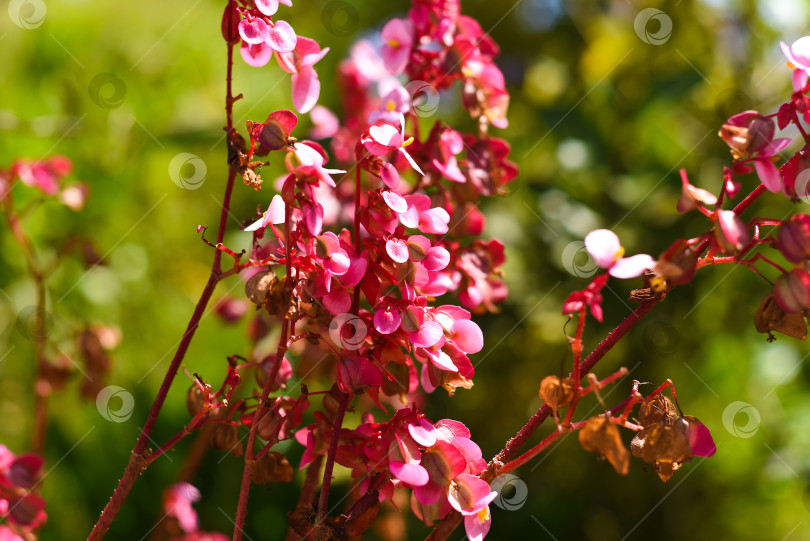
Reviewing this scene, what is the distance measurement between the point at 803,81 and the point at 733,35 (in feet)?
3.44

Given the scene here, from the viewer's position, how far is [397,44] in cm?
69

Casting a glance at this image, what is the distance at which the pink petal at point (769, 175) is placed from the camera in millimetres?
438

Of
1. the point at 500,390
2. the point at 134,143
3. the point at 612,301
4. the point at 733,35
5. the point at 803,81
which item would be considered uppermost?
the point at 733,35

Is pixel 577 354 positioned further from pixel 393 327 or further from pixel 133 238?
pixel 133 238

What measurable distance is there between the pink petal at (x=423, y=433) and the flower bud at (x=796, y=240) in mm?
233

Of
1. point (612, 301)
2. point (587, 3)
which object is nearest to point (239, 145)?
point (612, 301)

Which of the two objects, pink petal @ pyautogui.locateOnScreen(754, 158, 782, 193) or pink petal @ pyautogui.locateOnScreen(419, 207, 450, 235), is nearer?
pink petal @ pyautogui.locateOnScreen(754, 158, 782, 193)

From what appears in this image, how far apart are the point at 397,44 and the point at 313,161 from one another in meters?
0.24

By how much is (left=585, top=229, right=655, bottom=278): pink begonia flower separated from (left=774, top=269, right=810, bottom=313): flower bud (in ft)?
0.23

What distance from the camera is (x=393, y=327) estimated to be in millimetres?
494

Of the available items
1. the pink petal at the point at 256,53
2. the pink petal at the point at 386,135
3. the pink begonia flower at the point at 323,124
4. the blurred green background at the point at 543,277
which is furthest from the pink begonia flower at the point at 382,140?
the blurred green background at the point at 543,277

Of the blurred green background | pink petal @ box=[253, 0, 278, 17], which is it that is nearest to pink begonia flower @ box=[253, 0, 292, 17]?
pink petal @ box=[253, 0, 278, 17]

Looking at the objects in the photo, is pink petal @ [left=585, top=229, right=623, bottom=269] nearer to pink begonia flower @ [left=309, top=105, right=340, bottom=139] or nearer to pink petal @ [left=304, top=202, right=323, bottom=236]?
pink petal @ [left=304, top=202, right=323, bottom=236]

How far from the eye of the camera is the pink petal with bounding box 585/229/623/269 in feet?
1.45
